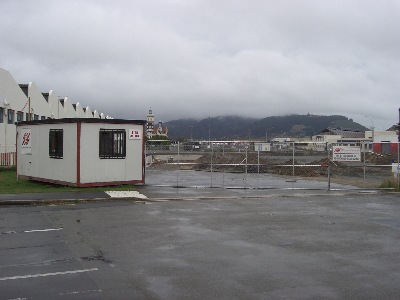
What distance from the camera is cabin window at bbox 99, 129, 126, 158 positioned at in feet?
66.5

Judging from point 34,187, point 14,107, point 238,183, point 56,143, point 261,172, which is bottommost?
point 261,172

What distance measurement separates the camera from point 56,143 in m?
20.7

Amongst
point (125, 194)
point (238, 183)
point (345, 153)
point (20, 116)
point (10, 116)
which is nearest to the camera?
point (125, 194)

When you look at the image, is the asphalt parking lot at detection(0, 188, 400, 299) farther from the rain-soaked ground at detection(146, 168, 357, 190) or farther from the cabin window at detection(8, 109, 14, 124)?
the cabin window at detection(8, 109, 14, 124)

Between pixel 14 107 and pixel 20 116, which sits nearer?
pixel 14 107

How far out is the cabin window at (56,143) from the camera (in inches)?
804

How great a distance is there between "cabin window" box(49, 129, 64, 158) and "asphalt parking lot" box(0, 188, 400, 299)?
5687 mm

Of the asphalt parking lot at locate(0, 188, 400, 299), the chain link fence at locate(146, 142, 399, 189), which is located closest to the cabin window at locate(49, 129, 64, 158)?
the chain link fence at locate(146, 142, 399, 189)

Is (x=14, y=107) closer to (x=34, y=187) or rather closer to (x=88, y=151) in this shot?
(x=34, y=187)

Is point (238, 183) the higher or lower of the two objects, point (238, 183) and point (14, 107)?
the lower

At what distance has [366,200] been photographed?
18297 millimetres

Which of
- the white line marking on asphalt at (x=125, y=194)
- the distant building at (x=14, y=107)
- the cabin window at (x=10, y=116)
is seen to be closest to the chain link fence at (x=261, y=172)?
the white line marking on asphalt at (x=125, y=194)

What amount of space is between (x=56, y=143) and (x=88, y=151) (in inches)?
74.7

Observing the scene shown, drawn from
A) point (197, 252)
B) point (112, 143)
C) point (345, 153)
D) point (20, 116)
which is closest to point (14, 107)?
point (20, 116)
